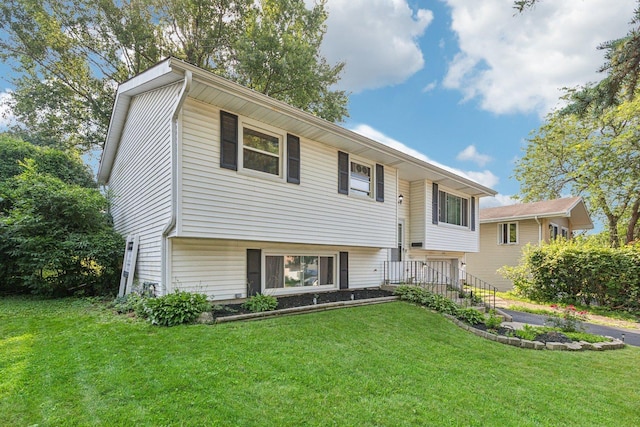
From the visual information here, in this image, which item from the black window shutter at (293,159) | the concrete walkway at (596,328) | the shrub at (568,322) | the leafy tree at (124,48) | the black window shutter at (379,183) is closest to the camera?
the shrub at (568,322)

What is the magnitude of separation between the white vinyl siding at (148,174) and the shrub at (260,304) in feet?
6.55

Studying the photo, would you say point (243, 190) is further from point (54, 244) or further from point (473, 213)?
point (473, 213)

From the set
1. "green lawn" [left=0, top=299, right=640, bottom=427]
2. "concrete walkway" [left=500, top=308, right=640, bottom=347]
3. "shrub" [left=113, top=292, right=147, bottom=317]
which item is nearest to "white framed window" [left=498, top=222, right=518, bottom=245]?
"concrete walkway" [left=500, top=308, right=640, bottom=347]

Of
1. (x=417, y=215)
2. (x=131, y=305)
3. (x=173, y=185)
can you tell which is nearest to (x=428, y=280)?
(x=417, y=215)

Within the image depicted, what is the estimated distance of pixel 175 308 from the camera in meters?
5.65

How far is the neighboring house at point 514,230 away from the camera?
55.6ft

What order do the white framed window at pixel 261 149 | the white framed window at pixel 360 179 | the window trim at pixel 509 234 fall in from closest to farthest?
the white framed window at pixel 261 149 → the white framed window at pixel 360 179 → the window trim at pixel 509 234

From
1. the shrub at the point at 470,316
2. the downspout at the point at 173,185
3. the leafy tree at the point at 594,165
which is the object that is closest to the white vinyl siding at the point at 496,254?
the leafy tree at the point at 594,165

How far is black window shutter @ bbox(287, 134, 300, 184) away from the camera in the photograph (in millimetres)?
7770

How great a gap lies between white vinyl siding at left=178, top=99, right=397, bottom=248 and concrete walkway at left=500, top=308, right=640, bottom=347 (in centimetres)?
442

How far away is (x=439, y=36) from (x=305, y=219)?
9051 millimetres

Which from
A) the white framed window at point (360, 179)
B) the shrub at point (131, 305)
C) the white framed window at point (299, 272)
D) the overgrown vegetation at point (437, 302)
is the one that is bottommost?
the overgrown vegetation at point (437, 302)

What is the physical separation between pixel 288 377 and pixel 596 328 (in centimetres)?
967

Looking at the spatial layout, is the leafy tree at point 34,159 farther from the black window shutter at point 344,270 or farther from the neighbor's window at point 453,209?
the neighbor's window at point 453,209
